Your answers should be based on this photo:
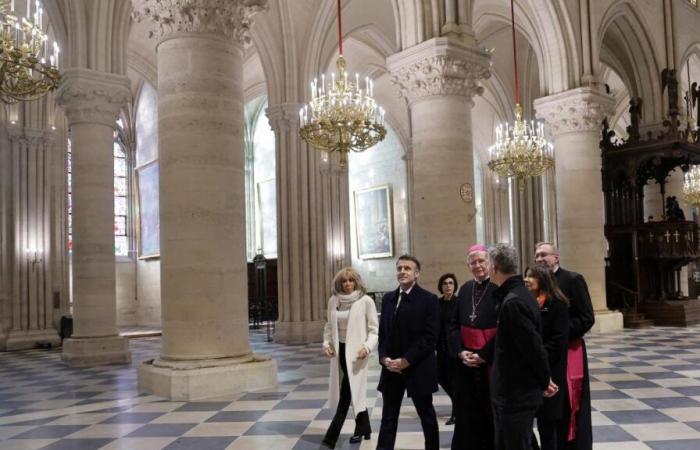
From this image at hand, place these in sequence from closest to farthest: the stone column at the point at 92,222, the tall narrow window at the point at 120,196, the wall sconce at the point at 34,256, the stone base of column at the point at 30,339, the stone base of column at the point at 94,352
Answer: the stone base of column at the point at 94,352 < the stone column at the point at 92,222 < the stone base of column at the point at 30,339 < the wall sconce at the point at 34,256 < the tall narrow window at the point at 120,196

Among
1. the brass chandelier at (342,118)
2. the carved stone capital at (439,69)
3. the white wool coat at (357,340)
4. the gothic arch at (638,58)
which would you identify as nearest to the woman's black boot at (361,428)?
the white wool coat at (357,340)

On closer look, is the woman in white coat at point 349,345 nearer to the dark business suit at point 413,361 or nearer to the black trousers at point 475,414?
the dark business suit at point 413,361

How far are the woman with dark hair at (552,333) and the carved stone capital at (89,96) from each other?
416 inches

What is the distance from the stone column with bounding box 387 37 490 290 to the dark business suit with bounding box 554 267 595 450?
5.90 meters

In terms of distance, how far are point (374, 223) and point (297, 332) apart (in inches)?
619

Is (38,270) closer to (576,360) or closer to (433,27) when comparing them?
(433,27)

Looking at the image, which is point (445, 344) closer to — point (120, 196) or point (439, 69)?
point (439, 69)

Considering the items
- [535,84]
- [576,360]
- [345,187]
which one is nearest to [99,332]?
[576,360]

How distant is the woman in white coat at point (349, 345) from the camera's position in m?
5.27

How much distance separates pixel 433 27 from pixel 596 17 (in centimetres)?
737

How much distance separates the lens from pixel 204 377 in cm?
751

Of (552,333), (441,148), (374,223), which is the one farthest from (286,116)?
(374,223)

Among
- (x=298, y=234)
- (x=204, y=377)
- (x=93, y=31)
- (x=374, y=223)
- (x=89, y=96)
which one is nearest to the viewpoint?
(x=204, y=377)

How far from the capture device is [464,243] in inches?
422
